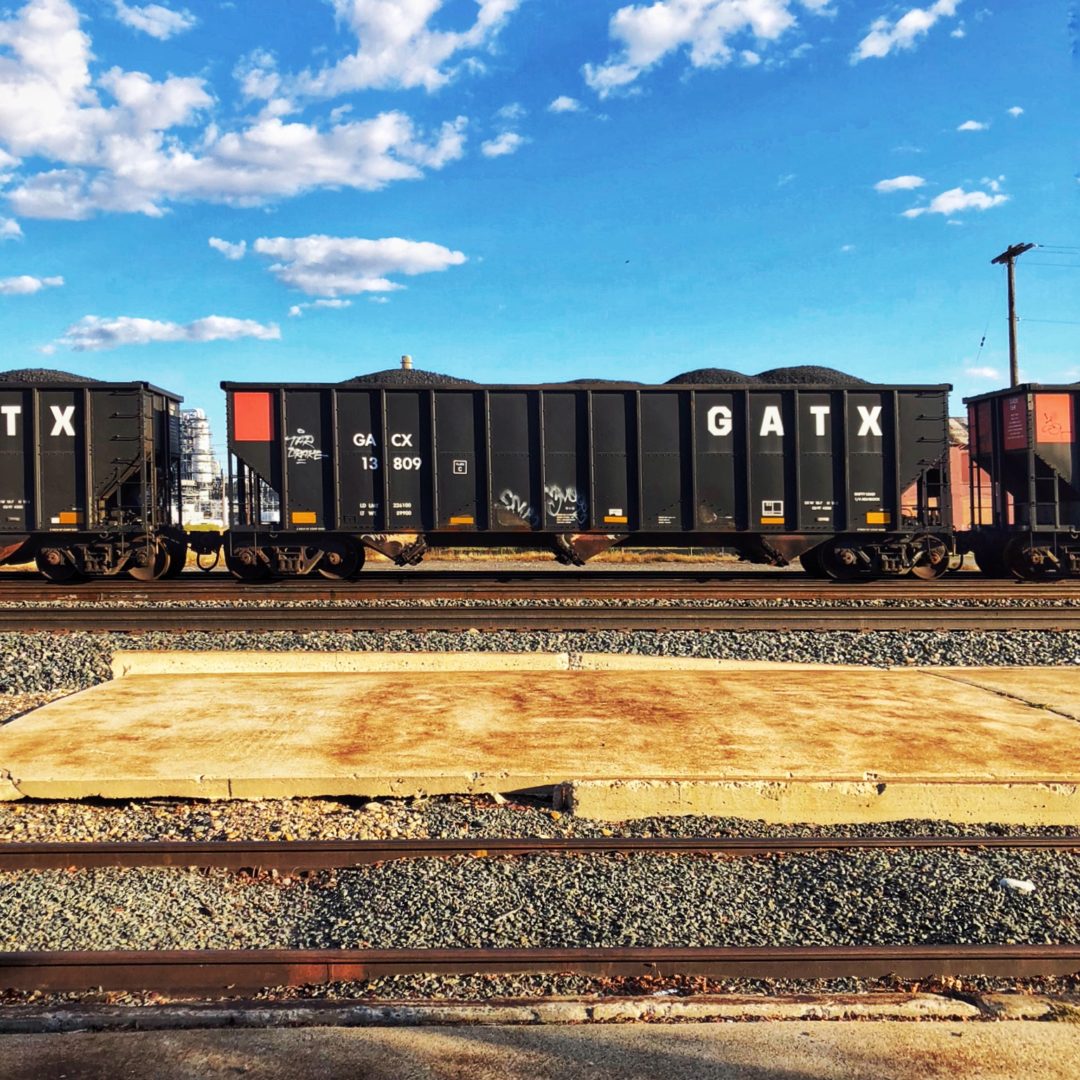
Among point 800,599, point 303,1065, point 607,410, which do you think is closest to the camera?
point 303,1065

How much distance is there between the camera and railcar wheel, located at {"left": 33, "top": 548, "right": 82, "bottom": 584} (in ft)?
46.5

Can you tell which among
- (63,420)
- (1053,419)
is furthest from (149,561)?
(1053,419)

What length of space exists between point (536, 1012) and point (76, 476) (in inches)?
548

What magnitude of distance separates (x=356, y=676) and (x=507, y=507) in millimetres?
6449

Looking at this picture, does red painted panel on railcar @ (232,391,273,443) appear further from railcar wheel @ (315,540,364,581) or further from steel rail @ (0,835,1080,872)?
steel rail @ (0,835,1080,872)

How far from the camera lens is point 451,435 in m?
14.2

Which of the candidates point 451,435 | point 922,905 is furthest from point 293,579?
point 922,905

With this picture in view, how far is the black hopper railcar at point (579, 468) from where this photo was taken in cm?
1409

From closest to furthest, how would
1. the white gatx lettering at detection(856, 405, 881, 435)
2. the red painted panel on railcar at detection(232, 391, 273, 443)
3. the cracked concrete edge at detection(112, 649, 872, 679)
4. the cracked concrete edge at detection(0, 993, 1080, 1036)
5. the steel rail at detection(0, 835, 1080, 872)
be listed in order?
the cracked concrete edge at detection(0, 993, 1080, 1036) → the steel rail at detection(0, 835, 1080, 872) → the cracked concrete edge at detection(112, 649, 872, 679) → the red painted panel on railcar at detection(232, 391, 273, 443) → the white gatx lettering at detection(856, 405, 881, 435)

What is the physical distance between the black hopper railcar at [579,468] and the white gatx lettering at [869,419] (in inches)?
1.1

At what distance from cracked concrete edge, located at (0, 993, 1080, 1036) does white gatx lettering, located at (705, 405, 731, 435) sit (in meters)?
11.9

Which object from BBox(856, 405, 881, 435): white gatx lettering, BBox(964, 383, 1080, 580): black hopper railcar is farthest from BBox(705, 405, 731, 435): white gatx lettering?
BBox(964, 383, 1080, 580): black hopper railcar

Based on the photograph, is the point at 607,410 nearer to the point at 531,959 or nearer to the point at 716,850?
the point at 716,850

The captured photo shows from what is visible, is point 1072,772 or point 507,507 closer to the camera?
point 1072,772
